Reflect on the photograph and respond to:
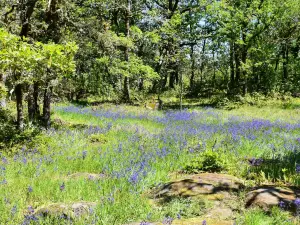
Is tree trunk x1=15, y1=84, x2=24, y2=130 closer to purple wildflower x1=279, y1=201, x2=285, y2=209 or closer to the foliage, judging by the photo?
the foliage

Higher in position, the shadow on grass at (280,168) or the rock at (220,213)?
the shadow on grass at (280,168)

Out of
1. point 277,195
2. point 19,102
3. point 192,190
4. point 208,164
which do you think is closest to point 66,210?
point 192,190

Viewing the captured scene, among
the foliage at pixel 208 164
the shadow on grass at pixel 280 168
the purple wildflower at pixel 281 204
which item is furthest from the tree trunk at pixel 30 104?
the purple wildflower at pixel 281 204

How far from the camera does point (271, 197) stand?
433 centimetres

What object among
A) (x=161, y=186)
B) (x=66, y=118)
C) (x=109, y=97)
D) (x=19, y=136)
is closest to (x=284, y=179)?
(x=161, y=186)

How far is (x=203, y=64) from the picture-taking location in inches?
1874

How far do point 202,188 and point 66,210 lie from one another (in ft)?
6.78

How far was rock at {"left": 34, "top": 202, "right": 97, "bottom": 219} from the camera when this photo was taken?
398 cm

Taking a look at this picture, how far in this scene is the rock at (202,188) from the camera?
4711 millimetres

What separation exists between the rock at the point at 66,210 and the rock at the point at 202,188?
44.7 inches

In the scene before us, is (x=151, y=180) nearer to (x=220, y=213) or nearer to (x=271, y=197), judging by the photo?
(x=220, y=213)

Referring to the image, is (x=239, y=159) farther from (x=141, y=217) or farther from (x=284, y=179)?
(x=141, y=217)

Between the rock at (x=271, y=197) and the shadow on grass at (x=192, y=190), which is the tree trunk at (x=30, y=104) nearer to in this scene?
the shadow on grass at (x=192, y=190)

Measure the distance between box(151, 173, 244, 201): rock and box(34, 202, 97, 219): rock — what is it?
3.72ft
